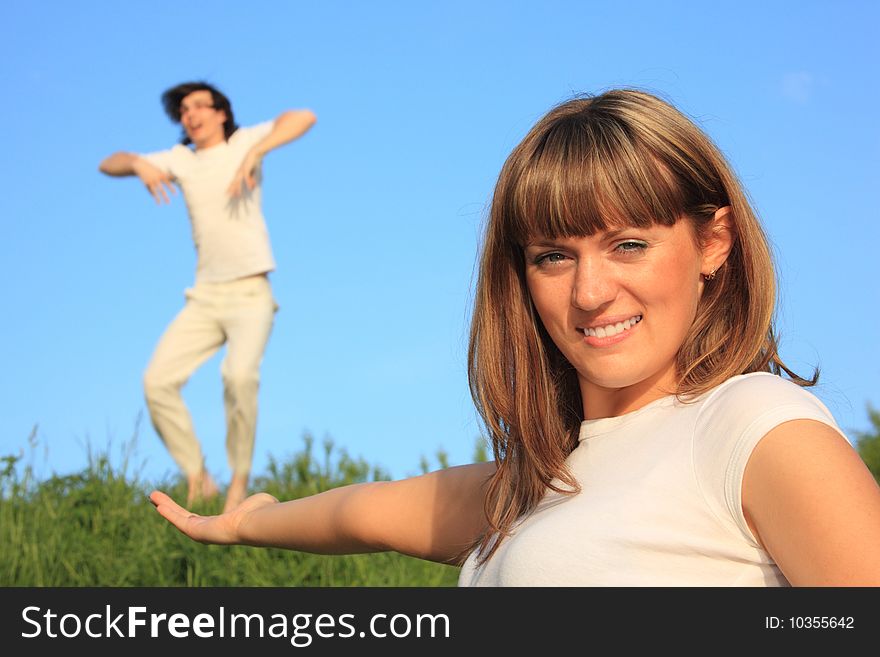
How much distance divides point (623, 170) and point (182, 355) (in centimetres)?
700

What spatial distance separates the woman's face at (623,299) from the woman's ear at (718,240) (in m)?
0.02

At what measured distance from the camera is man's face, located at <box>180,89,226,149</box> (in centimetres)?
920

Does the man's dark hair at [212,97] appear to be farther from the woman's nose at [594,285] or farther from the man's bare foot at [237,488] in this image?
the woman's nose at [594,285]

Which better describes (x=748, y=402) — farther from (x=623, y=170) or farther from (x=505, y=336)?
(x=505, y=336)

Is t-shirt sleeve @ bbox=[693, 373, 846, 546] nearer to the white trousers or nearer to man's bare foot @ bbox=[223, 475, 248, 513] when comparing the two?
man's bare foot @ bbox=[223, 475, 248, 513]

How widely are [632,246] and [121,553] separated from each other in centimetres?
514

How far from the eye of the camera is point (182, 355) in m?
8.46

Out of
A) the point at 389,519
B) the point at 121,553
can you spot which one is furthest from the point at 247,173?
the point at 389,519

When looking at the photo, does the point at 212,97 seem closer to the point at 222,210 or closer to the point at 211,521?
the point at 222,210

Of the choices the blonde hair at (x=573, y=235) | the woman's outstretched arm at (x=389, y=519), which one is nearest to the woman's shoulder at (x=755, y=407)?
the blonde hair at (x=573, y=235)

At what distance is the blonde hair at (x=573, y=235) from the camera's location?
1994mm

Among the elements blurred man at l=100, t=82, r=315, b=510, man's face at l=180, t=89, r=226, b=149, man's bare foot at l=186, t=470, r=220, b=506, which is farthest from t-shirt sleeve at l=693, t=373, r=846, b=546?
man's face at l=180, t=89, r=226, b=149
